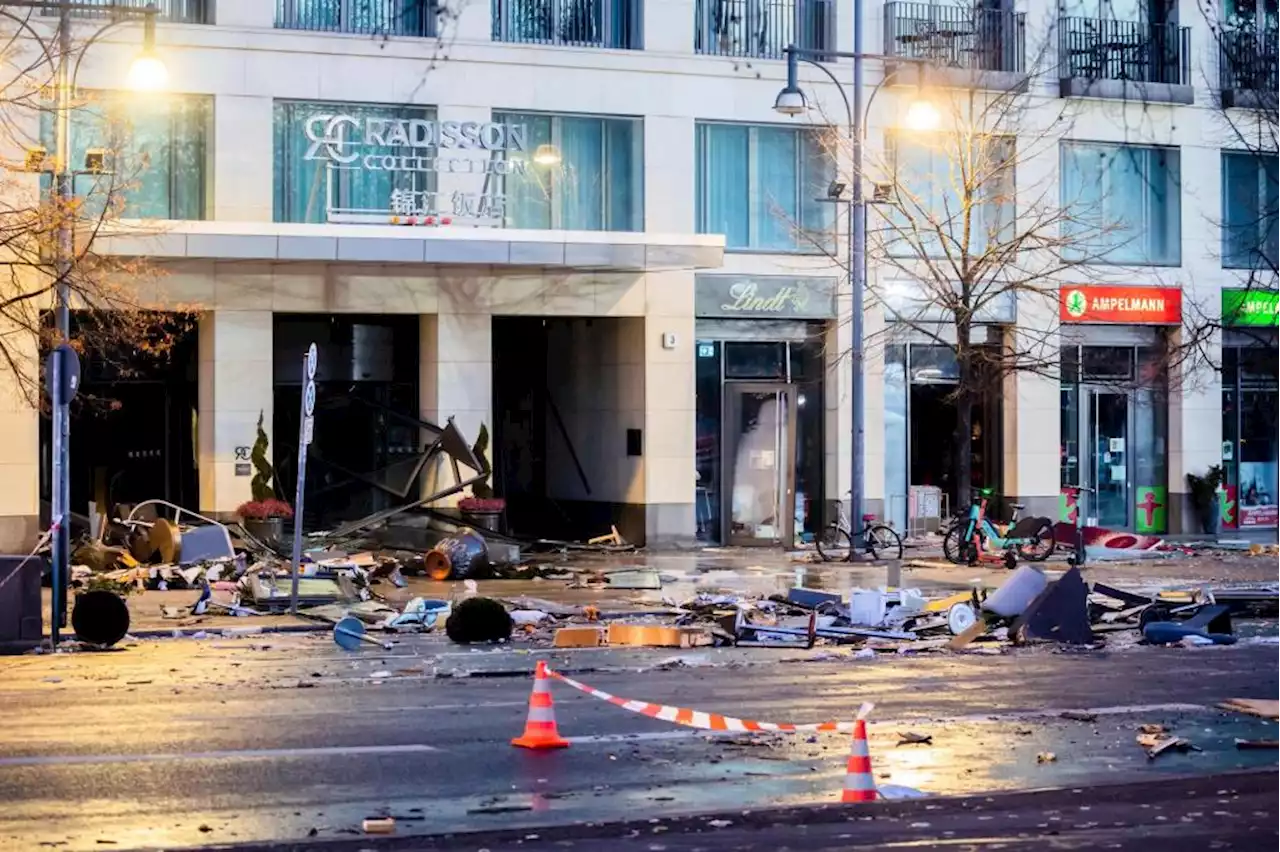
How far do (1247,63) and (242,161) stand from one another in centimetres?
2039

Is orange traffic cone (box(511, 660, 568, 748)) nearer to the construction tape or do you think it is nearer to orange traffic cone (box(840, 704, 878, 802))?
the construction tape

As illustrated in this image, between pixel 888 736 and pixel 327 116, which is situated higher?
pixel 327 116

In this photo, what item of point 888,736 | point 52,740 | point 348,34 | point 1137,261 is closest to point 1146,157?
point 1137,261

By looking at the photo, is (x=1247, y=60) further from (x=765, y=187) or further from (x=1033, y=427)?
(x=765, y=187)

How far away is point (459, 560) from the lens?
1072 inches

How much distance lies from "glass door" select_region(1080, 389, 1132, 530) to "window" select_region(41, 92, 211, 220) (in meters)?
18.0

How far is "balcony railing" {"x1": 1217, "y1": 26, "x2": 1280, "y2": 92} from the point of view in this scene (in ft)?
128

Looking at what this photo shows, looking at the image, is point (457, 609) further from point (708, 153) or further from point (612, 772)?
point (708, 153)

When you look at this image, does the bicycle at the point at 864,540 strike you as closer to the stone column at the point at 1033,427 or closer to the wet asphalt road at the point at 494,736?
the stone column at the point at 1033,427

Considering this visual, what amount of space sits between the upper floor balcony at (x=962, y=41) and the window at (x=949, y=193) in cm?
117

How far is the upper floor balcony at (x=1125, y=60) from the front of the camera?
37.8 metres

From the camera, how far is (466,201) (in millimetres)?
32719

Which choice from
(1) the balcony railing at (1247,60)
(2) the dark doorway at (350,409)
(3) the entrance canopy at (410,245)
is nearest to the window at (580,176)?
(3) the entrance canopy at (410,245)

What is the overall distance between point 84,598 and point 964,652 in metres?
8.43
